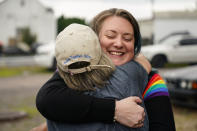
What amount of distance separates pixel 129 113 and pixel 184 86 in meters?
5.38

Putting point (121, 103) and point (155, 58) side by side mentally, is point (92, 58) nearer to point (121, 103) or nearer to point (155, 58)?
point (121, 103)

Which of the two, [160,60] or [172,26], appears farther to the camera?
[172,26]

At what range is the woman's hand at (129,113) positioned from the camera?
51.1 inches

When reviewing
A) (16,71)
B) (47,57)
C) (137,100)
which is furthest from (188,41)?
(137,100)

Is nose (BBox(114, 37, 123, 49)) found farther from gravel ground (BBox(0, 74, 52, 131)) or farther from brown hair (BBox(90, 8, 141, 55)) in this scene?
gravel ground (BBox(0, 74, 52, 131))

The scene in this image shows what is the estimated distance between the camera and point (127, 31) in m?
1.45

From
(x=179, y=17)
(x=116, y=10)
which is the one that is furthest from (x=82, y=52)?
(x=179, y=17)

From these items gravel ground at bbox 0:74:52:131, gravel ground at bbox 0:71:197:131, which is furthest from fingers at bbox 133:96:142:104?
gravel ground at bbox 0:74:52:131

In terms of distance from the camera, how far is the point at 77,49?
49.9 inches

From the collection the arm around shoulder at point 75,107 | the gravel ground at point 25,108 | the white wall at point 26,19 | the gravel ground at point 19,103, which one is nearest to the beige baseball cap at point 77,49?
the arm around shoulder at point 75,107

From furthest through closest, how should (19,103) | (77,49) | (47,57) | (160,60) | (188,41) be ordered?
(188,41), (160,60), (47,57), (19,103), (77,49)

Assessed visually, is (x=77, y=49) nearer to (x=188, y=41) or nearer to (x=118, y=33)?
(x=118, y=33)

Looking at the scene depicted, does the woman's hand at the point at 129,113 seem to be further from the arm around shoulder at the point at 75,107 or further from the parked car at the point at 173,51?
the parked car at the point at 173,51

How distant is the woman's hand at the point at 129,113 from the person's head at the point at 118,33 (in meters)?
0.21
